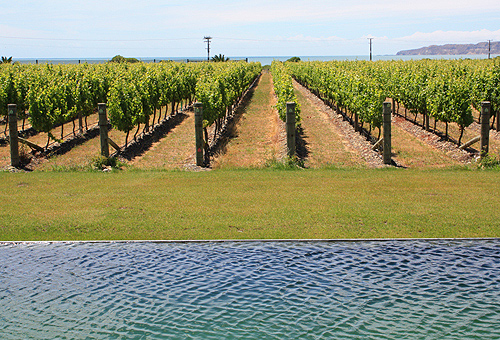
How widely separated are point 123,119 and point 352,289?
1483 cm

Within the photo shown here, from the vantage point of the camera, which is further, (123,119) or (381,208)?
(123,119)

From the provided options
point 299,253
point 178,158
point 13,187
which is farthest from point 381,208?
point 178,158

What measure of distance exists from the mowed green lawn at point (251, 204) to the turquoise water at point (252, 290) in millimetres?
616

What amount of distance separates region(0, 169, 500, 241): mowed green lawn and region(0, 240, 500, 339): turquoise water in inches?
24.2

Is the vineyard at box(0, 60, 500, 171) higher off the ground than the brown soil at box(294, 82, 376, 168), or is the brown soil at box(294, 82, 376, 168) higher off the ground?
the vineyard at box(0, 60, 500, 171)

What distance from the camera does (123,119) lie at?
19219 millimetres

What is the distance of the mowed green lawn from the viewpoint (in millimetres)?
8047

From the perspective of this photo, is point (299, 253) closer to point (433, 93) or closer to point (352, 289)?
point (352, 289)

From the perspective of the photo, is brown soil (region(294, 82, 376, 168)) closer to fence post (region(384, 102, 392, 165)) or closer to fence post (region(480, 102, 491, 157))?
fence post (region(384, 102, 392, 165))

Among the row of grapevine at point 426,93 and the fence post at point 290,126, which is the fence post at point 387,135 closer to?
the fence post at point 290,126

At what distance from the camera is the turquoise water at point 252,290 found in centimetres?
548

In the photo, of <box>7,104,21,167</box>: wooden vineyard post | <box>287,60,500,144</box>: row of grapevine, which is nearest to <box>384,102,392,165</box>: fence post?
<box>287,60,500,144</box>: row of grapevine

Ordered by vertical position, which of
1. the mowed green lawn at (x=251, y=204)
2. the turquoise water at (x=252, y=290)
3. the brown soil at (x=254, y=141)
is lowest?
the turquoise water at (x=252, y=290)

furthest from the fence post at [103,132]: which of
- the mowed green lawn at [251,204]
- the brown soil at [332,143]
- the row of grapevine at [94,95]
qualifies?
the brown soil at [332,143]
